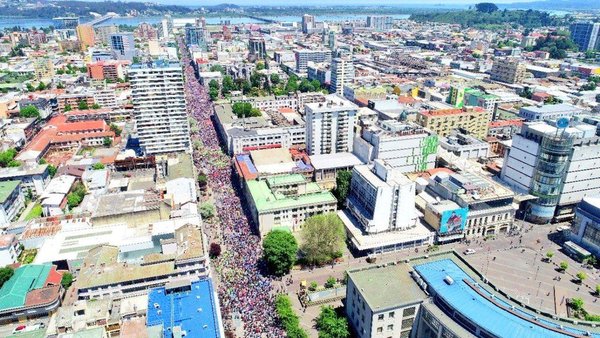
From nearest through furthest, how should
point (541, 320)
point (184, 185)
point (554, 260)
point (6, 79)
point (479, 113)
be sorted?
point (541, 320), point (554, 260), point (184, 185), point (479, 113), point (6, 79)

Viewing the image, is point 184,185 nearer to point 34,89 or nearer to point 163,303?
point 163,303

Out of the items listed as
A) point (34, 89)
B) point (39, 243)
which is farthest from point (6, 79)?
point (39, 243)

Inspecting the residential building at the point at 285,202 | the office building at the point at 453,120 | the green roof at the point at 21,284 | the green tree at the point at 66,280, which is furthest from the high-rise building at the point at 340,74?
the green roof at the point at 21,284

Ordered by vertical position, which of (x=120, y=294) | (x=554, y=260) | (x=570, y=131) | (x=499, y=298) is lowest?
(x=554, y=260)

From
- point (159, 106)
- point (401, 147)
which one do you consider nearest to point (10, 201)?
point (159, 106)

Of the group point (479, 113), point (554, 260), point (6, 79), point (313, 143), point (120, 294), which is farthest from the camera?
point (6, 79)

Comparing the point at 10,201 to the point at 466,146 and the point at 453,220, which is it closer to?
the point at 453,220

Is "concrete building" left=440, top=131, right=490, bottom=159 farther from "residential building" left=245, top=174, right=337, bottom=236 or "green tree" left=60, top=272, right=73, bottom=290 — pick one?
"green tree" left=60, top=272, right=73, bottom=290
